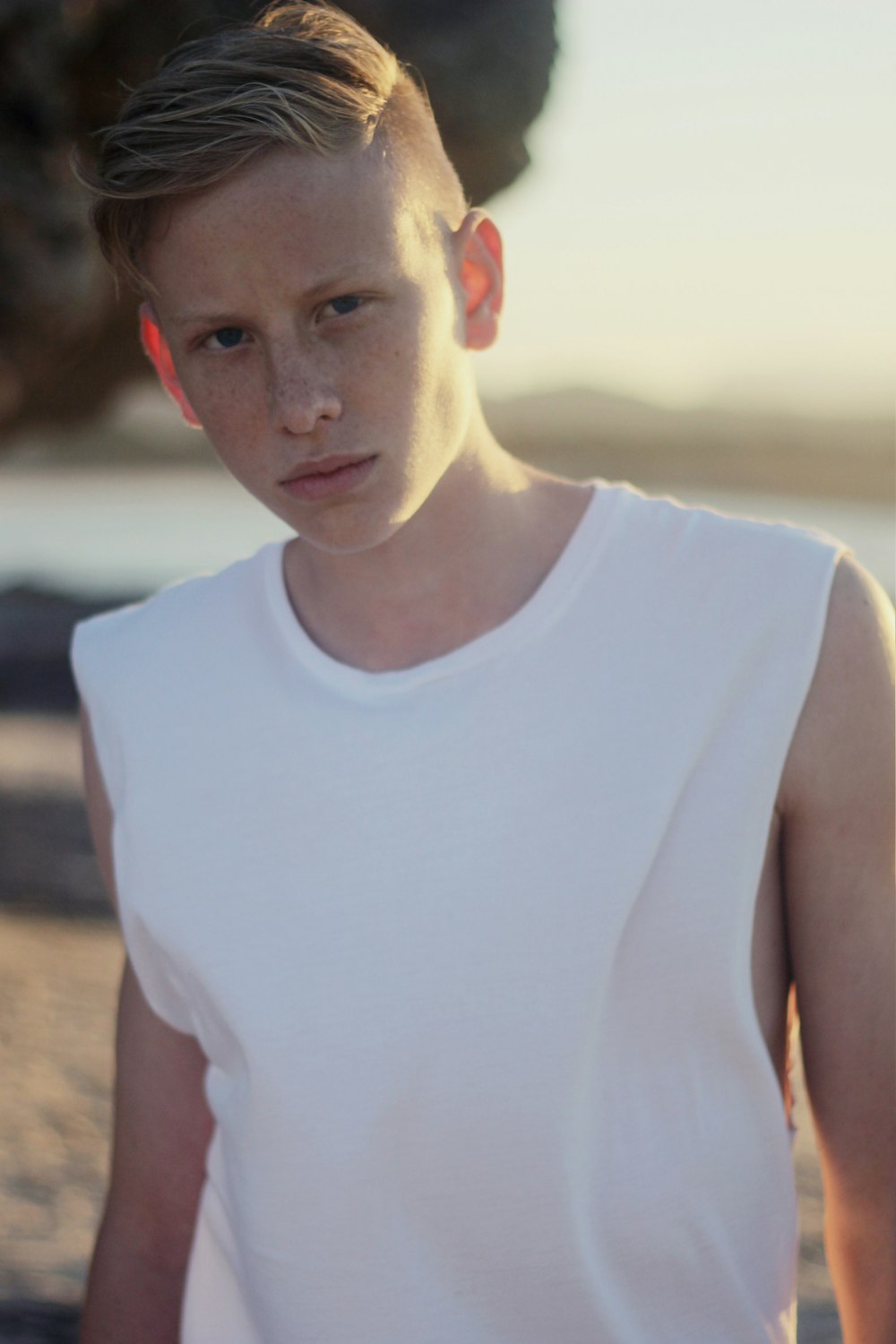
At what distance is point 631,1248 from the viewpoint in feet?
4.39

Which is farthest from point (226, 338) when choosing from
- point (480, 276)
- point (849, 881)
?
point (849, 881)

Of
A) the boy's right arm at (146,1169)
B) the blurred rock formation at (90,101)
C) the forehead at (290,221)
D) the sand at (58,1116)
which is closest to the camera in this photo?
the forehead at (290,221)

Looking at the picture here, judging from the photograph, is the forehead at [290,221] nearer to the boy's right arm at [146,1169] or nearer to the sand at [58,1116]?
the boy's right arm at [146,1169]

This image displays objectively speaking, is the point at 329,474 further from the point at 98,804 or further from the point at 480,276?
the point at 98,804

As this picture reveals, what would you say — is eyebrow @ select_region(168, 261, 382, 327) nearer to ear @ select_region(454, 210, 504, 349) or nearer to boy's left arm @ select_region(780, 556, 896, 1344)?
ear @ select_region(454, 210, 504, 349)

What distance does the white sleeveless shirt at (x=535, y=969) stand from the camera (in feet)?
4.38

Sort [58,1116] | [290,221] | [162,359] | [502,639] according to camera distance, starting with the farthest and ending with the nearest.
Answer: [58,1116]
[162,359]
[502,639]
[290,221]

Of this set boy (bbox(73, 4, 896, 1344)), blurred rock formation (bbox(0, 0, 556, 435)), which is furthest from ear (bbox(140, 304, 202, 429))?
blurred rock formation (bbox(0, 0, 556, 435))

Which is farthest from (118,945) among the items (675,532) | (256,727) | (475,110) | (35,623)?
(35,623)

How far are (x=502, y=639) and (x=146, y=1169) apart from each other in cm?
79

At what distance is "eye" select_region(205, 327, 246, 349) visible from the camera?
4.55 feet

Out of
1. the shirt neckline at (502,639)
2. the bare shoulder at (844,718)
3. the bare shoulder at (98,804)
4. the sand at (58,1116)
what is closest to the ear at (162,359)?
the shirt neckline at (502,639)

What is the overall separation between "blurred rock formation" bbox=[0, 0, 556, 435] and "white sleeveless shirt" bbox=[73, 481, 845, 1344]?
454 centimetres

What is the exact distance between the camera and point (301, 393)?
133 cm
